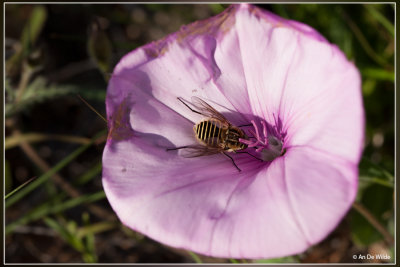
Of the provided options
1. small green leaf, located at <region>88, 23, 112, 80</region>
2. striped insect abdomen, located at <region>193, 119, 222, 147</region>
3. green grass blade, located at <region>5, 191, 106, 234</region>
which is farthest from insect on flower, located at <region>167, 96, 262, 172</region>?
green grass blade, located at <region>5, 191, 106, 234</region>

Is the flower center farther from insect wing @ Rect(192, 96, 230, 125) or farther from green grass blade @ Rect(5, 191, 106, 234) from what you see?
green grass blade @ Rect(5, 191, 106, 234)

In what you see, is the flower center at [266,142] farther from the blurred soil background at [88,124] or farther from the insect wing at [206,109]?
the blurred soil background at [88,124]

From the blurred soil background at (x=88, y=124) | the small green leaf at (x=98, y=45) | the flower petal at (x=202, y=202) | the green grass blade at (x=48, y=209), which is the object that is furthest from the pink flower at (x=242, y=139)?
the green grass blade at (x=48, y=209)

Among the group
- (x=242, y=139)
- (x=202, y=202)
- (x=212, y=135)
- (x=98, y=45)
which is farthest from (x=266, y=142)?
(x=98, y=45)

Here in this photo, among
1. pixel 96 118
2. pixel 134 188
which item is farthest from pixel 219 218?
pixel 96 118

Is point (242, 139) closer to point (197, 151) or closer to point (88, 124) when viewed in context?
point (197, 151)

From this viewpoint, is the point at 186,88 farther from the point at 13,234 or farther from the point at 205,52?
the point at 13,234
